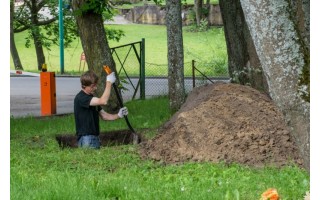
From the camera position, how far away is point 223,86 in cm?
1248

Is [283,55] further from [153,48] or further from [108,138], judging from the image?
[153,48]

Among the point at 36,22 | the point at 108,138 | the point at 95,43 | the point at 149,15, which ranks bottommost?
the point at 108,138

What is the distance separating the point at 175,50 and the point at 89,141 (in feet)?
12.9

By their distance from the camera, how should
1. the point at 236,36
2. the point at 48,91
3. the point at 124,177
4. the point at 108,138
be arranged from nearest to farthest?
the point at 124,177 < the point at 108,138 < the point at 236,36 < the point at 48,91

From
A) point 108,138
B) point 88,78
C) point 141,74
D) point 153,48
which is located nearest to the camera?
point 88,78

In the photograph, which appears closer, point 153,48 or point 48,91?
point 48,91

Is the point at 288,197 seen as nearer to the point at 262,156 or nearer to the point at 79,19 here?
the point at 262,156

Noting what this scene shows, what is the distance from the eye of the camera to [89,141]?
1180 centimetres

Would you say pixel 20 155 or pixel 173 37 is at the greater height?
pixel 173 37

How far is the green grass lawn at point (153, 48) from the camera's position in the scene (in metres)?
46.1

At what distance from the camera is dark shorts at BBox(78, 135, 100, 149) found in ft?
38.6

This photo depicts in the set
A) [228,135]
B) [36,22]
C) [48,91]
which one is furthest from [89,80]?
[36,22]
